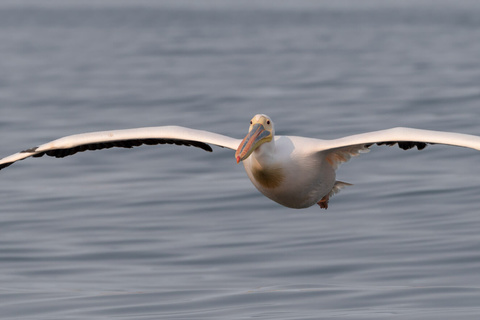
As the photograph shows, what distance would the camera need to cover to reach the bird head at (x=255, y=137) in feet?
43.2

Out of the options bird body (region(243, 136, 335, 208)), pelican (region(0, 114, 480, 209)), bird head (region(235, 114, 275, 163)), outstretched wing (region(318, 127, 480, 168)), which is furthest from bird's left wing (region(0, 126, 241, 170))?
outstretched wing (region(318, 127, 480, 168))

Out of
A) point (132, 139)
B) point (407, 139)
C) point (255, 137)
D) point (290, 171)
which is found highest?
point (132, 139)

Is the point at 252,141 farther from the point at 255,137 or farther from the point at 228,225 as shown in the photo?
the point at 228,225

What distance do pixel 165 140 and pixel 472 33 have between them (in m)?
73.6

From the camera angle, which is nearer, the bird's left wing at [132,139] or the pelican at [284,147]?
the pelican at [284,147]

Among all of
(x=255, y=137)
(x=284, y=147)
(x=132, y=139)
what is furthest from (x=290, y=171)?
(x=132, y=139)

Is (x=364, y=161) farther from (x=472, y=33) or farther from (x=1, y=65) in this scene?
(x=472, y=33)

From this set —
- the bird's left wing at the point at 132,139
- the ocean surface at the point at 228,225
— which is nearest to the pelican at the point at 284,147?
the bird's left wing at the point at 132,139

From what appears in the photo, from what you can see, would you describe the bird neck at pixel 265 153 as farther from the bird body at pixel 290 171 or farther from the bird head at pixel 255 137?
the bird head at pixel 255 137

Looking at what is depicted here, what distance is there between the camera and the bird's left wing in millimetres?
14812

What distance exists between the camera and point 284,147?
14336 mm

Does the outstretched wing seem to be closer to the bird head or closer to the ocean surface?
the bird head

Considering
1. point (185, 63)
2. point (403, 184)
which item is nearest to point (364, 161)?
point (403, 184)

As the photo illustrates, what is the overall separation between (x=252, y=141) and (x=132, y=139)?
259cm
